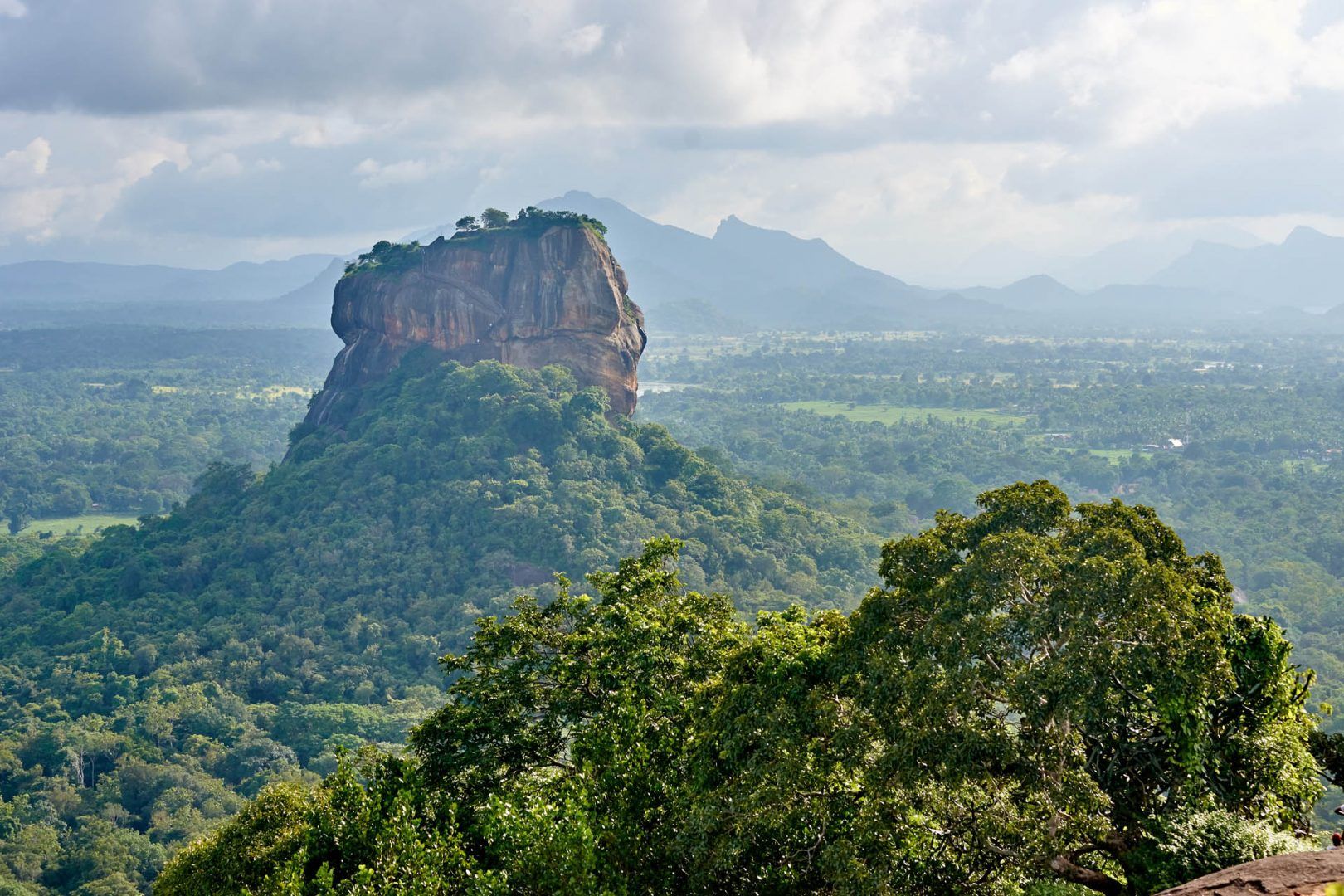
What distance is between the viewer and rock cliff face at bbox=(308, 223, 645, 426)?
195 ft

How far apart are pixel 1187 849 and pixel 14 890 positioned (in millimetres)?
30548

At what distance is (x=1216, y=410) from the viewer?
378 feet

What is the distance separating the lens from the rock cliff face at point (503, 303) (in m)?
59.4

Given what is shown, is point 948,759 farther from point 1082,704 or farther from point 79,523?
point 79,523

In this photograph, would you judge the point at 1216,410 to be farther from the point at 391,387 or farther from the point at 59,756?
the point at 59,756

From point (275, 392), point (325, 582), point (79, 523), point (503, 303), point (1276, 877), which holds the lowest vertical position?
point (79, 523)

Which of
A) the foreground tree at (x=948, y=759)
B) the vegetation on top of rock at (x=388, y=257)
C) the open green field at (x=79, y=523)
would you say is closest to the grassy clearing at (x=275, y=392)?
the open green field at (x=79, y=523)

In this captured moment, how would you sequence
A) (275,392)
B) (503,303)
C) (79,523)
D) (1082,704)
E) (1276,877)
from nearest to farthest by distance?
(1276,877) < (1082,704) < (503,303) < (79,523) < (275,392)

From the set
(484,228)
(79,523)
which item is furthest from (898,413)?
(79,523)

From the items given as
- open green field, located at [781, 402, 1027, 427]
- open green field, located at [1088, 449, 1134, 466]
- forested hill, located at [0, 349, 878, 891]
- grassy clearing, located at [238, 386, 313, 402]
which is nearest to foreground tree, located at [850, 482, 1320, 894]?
forested hill, located at [0, 349, 878, 891]

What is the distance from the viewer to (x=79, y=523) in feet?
299

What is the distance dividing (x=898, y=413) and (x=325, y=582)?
101687mm

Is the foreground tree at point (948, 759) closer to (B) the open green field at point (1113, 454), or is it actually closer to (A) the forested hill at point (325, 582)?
(A) the forested hill at point (325, 582)

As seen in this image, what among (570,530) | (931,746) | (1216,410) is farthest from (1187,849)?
(1216,410)
